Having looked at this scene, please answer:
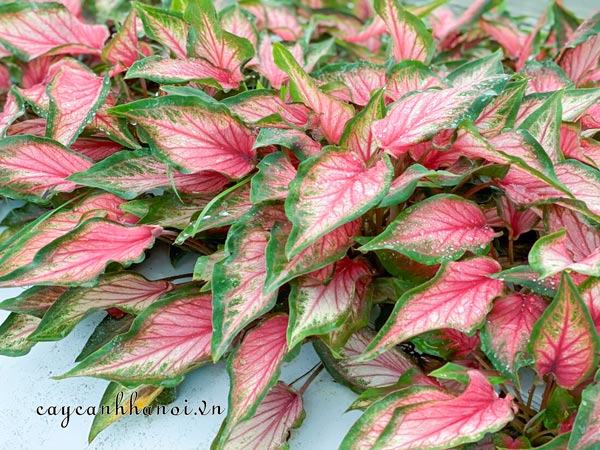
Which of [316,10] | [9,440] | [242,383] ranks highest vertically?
[316,10]

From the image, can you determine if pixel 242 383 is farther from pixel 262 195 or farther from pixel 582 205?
pixel 582 205

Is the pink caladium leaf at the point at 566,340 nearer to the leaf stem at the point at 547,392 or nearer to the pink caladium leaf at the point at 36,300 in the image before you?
the leaf stem at the point at 547,392

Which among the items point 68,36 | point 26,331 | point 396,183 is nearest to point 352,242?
point 396,183

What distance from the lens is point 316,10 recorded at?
5.12 ft

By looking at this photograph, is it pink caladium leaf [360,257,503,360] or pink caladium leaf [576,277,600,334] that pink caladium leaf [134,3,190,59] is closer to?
pink caladium leaf [360,257,503,360]

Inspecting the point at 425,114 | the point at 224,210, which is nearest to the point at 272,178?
the point at 224,210

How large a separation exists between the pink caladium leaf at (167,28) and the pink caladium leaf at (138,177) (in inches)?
7.5

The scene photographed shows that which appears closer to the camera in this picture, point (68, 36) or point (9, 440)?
point (9, 440)

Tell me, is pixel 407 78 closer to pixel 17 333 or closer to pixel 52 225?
pixel 52 225

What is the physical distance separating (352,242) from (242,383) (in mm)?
195

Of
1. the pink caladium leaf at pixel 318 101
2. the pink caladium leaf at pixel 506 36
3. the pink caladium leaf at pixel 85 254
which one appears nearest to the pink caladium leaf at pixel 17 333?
the pink caladium leaf at pixel 85 254

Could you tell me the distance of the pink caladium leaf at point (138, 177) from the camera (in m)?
0.91

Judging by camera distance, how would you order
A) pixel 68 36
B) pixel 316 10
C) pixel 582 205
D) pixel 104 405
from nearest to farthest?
1. pixel 582 205
2. pixel 104 405
3. pixel 68 36
4. pixel 316 10

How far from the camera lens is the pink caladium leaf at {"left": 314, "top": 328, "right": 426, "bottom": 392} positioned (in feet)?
2.72
